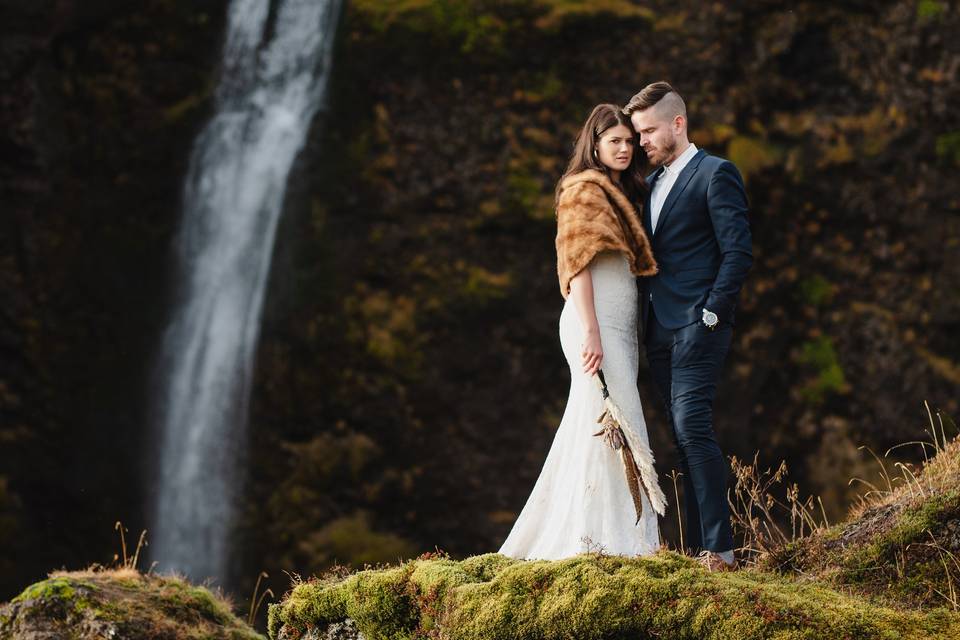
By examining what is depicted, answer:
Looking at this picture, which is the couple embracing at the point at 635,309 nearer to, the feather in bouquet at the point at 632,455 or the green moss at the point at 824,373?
the feather in bouquet at the point at 632,455

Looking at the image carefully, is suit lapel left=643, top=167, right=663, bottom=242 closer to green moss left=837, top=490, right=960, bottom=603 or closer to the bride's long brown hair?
the bride's long brown hair

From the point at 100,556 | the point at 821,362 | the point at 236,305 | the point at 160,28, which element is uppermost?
the point at 160,28

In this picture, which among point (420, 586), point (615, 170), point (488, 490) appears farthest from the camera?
point (488, 490)

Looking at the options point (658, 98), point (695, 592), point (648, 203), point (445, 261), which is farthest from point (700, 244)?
point (445, 261)

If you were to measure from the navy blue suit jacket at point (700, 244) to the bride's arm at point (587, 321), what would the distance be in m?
0.30

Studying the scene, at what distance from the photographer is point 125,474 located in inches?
557

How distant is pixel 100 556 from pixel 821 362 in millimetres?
9682

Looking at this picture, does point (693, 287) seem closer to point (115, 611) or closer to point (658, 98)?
point (658, 98)

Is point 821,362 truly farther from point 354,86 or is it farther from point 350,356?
point 354,86

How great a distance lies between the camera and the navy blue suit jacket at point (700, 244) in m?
4.68

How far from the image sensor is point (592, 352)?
15.6ft

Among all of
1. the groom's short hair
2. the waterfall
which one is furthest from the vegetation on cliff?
the waterfall

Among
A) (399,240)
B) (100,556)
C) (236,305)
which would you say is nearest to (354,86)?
(399,240)

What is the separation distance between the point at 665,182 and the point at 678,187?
12 centimetres
